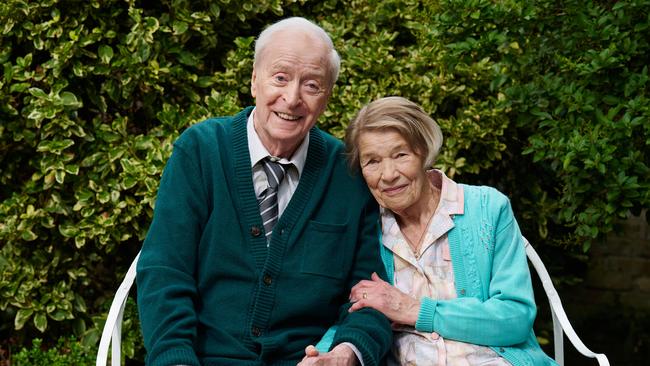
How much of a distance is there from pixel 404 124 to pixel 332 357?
77cm

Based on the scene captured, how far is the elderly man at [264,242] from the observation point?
2873mm

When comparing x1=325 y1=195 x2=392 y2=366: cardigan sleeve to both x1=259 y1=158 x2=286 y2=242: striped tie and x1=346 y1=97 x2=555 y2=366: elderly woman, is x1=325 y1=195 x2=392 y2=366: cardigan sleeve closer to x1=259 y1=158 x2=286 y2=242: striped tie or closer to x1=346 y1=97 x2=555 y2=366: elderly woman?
x1=346 y1=97 x2=555 y2=366: elderly woman

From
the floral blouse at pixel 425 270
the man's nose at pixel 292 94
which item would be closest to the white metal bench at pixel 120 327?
the floral blouse at pixel 425 270

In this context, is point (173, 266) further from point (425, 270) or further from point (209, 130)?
point (425, 270)

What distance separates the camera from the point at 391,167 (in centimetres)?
297

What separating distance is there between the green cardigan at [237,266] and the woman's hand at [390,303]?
3cm

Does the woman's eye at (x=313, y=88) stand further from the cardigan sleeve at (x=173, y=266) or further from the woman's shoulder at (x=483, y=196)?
the woman's shoulder at (x=483, y=196)

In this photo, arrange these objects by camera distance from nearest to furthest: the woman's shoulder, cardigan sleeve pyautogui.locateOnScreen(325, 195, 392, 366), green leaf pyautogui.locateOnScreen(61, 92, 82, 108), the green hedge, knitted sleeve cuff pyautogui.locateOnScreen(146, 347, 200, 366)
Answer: knitted sleeve cuff pyautogui.locateOnScreen(146, 347, 200, 366), cardigan sleeve pyautogui.locateOnScreen(325, 195, 392, 366), the woman's shoulder, the green hedge, green leaf pyautogui.locateOnScreen(61, 92, 82, 108)

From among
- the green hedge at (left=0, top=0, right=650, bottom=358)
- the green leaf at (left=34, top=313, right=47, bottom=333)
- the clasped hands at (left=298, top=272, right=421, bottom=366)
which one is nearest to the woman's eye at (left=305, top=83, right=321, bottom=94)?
the clasped hands at (left=298, top=272, right=421, bottom=366)

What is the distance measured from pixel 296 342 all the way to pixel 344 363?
21 centimetres

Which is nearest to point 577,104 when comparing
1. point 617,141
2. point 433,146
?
point 617,141

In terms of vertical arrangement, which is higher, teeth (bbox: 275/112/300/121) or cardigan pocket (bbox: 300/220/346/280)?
teeth (bbox: 275/112/300/121)

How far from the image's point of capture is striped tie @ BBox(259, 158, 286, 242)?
118 inches

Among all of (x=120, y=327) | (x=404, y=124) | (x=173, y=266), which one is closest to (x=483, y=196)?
(x=404, y=124)
